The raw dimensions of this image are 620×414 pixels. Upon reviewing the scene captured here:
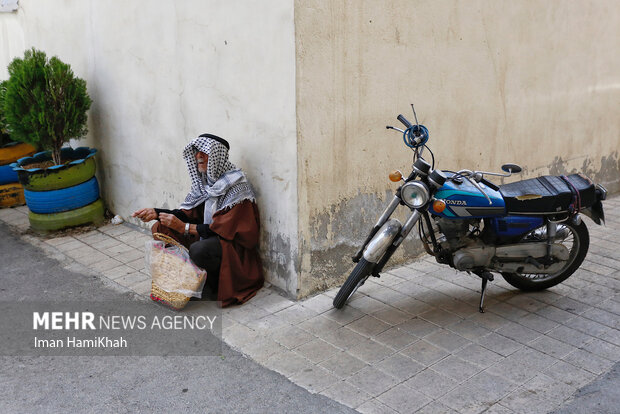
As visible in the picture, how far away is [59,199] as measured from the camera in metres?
6.32

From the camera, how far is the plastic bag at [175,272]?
4523 millimetres

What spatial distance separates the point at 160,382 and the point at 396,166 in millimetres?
2583

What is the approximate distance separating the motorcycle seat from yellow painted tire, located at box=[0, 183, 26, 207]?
5.90 meters

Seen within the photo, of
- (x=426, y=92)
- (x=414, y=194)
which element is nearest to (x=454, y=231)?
(x=414, y=194)

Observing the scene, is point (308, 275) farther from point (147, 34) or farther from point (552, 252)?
point (147, 34)

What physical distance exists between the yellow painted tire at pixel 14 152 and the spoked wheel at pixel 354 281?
5.01 m

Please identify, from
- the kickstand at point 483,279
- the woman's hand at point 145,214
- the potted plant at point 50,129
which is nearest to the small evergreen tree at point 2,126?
the potted plant at point 50,129

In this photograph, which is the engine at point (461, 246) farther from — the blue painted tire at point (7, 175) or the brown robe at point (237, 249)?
the blue painted tire at point (7, 175)

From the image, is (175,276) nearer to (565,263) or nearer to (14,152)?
(565,263)

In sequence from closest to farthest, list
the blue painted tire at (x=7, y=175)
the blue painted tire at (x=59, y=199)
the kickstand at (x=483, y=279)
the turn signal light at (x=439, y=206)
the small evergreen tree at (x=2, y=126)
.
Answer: the turn signal light at (x=439, y=206) < the kickstand at (x=483, y=279) < the blue painted tire at (x=59, y=199) < the small evergreen tree at (x=2, y=126) < the blue painted tire at (x=7, y=175)

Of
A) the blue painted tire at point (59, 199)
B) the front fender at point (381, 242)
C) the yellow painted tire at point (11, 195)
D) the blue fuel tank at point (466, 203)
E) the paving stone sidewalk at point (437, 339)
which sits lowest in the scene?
the paving stone sidewalk at point (437, 339)

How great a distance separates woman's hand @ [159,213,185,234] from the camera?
465 centimetres

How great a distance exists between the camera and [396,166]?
16.9 feet

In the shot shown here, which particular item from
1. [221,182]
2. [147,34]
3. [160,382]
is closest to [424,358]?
[160,382]
